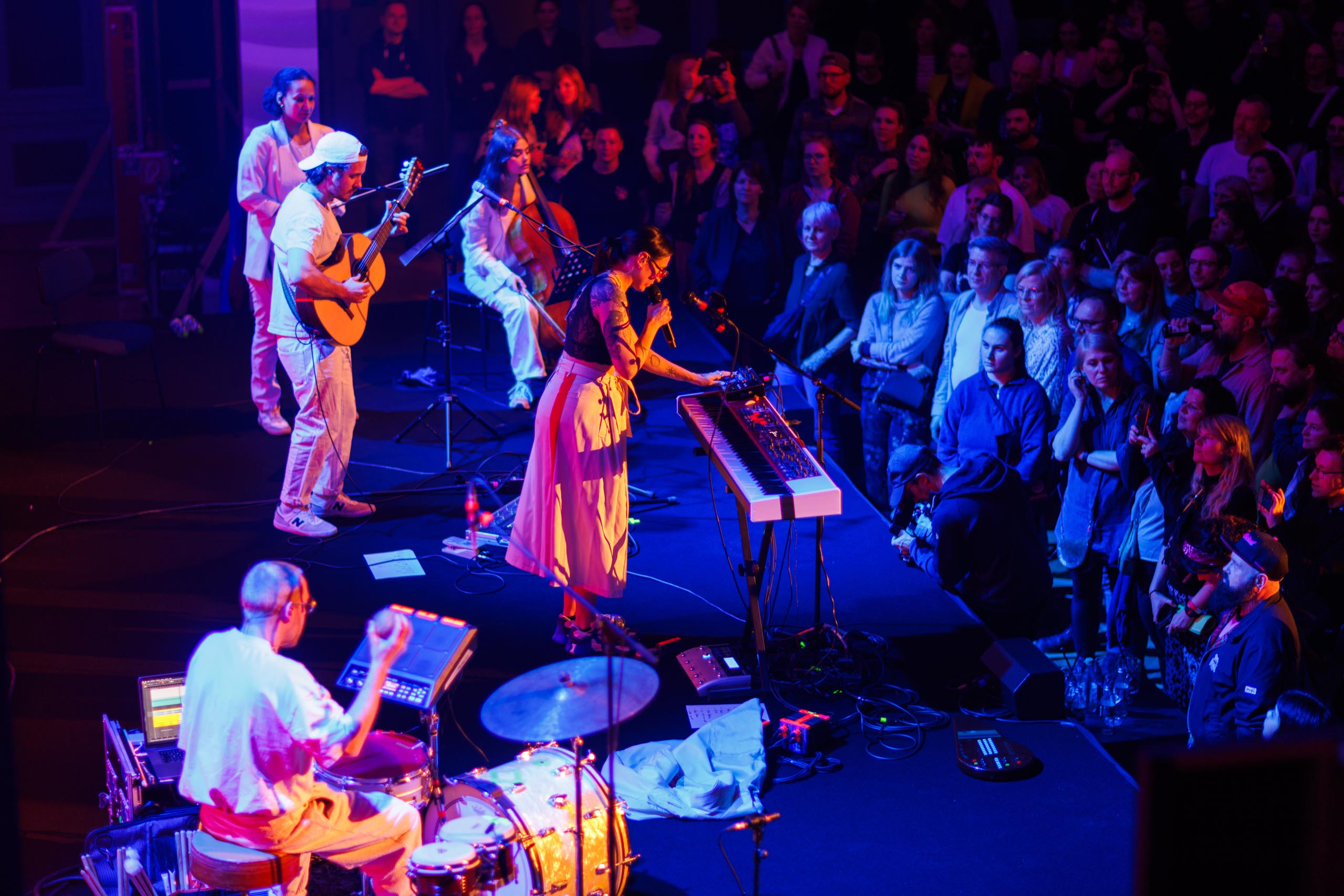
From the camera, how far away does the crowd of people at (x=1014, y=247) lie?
17.8ft

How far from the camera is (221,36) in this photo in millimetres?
10211

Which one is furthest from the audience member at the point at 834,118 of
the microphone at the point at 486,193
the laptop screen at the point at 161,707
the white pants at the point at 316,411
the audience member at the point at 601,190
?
the laptop screen at the point at 161,707

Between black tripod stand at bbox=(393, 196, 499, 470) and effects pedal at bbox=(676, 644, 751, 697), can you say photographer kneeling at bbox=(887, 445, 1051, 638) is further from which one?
black tripod stand at bbox=(393, 196, 499, 470)

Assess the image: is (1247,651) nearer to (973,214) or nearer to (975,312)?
(975,312)

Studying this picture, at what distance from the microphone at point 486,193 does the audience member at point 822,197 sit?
6.63 feet

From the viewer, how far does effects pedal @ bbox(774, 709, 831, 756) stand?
4.78m

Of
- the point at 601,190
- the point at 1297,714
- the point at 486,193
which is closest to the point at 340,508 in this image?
the point at 486,193

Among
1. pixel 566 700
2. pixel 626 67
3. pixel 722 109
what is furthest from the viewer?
pixel 626 67

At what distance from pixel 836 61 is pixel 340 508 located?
4.51 m

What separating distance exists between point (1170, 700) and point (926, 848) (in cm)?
173

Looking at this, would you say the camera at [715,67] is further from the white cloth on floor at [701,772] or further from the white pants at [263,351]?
the white cloth on floor at [701,772]

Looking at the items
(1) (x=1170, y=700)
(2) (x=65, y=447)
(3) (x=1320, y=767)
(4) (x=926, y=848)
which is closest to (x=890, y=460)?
(1) (x=1170, y=700)

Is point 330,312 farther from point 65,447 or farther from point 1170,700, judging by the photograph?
point 1170,700

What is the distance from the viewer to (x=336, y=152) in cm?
604
